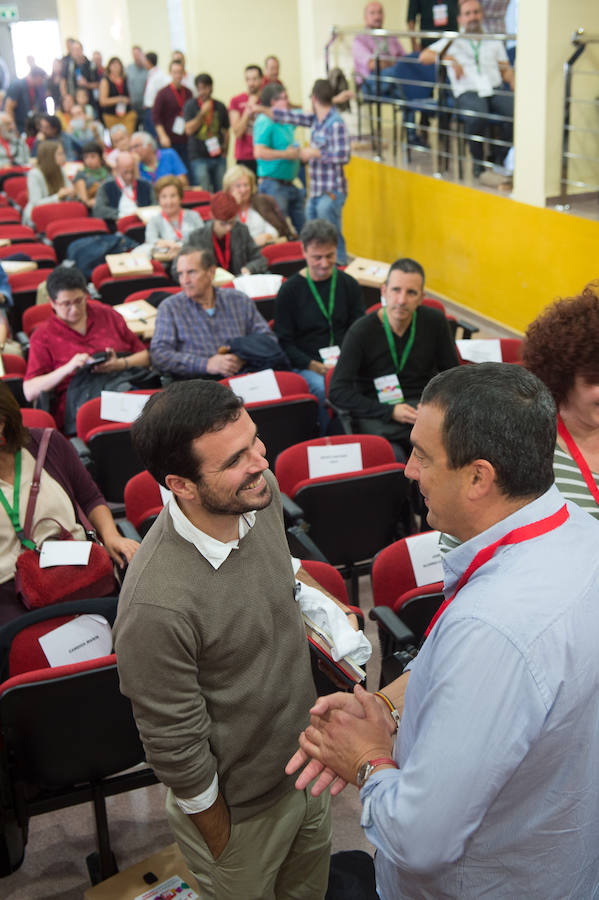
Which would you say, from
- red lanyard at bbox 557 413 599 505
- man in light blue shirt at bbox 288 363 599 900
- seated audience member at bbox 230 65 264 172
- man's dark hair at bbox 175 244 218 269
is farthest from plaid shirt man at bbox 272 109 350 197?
man in light blue shirt at bbox 288 363 599 900

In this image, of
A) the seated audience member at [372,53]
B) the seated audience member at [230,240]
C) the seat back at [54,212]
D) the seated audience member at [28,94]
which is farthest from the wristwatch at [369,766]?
the seated audience member at [28,94]

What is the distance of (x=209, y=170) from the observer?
1129 centimetres

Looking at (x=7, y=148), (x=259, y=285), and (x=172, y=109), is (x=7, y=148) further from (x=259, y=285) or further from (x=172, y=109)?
(x=259, y=285)

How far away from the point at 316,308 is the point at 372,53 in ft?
19.6

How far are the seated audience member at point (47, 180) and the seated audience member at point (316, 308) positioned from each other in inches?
210

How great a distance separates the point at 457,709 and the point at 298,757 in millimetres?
533

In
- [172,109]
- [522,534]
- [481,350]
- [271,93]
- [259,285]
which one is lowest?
[481,350]

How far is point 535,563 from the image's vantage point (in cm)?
118

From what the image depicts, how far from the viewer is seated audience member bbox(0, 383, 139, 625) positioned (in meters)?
2.68

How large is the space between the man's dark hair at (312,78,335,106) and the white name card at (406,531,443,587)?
21.3 ft

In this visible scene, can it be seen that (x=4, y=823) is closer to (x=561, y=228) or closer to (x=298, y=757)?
(x=298, y=757)

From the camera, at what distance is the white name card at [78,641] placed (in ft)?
7.80

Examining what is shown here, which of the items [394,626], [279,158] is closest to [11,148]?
[279,158]

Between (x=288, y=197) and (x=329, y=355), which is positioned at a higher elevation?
(x=288, y=197)
